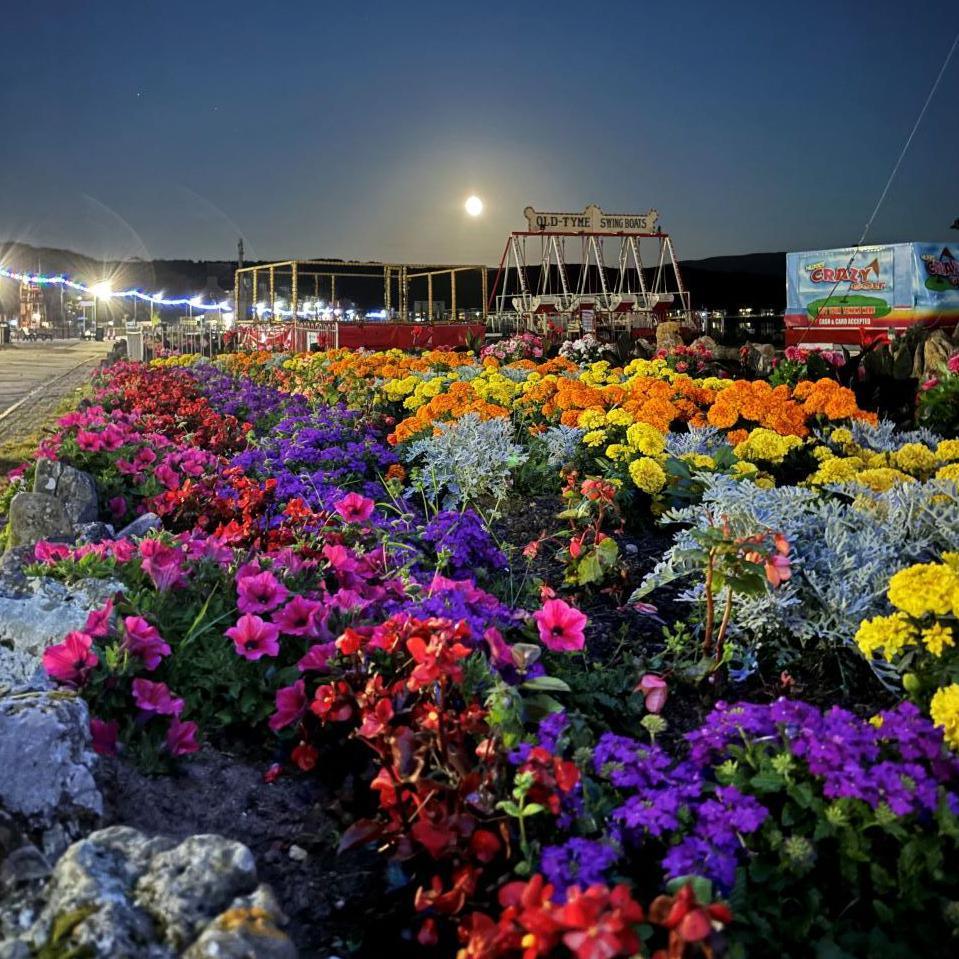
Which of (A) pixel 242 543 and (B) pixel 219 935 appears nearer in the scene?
(B) pixel 219 935

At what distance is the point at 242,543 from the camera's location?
4465mm

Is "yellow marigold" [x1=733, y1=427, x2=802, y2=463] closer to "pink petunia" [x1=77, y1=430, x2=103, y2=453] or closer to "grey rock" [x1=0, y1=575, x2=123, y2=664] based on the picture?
"grey rock" [x1=0, y1=575, x2=123, y2=664]

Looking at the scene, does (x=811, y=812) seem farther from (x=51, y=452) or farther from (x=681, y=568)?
(x=51, y=452)

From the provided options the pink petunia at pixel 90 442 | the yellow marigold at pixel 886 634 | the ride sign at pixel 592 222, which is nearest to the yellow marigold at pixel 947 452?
the yellow marigold at pixel 886 634

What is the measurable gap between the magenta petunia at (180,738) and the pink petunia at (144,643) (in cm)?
23

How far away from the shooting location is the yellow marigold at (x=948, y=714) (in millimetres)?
2230

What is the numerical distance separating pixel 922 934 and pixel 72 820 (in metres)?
1.70

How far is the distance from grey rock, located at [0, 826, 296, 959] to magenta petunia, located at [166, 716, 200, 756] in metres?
0.73

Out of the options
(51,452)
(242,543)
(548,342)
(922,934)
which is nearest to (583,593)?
(242,543)

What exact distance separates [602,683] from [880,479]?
1.73 m

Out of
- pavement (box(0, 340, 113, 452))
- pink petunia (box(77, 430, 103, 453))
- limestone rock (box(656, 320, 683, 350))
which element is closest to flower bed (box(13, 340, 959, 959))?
pink petunia (box(77, 430, 103, 453))

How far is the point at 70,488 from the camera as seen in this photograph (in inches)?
210

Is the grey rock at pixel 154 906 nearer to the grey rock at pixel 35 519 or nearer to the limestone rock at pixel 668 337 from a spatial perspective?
the grey rock at pixel 35 519

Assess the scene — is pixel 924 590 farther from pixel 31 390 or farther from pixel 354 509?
pixel 31 390
